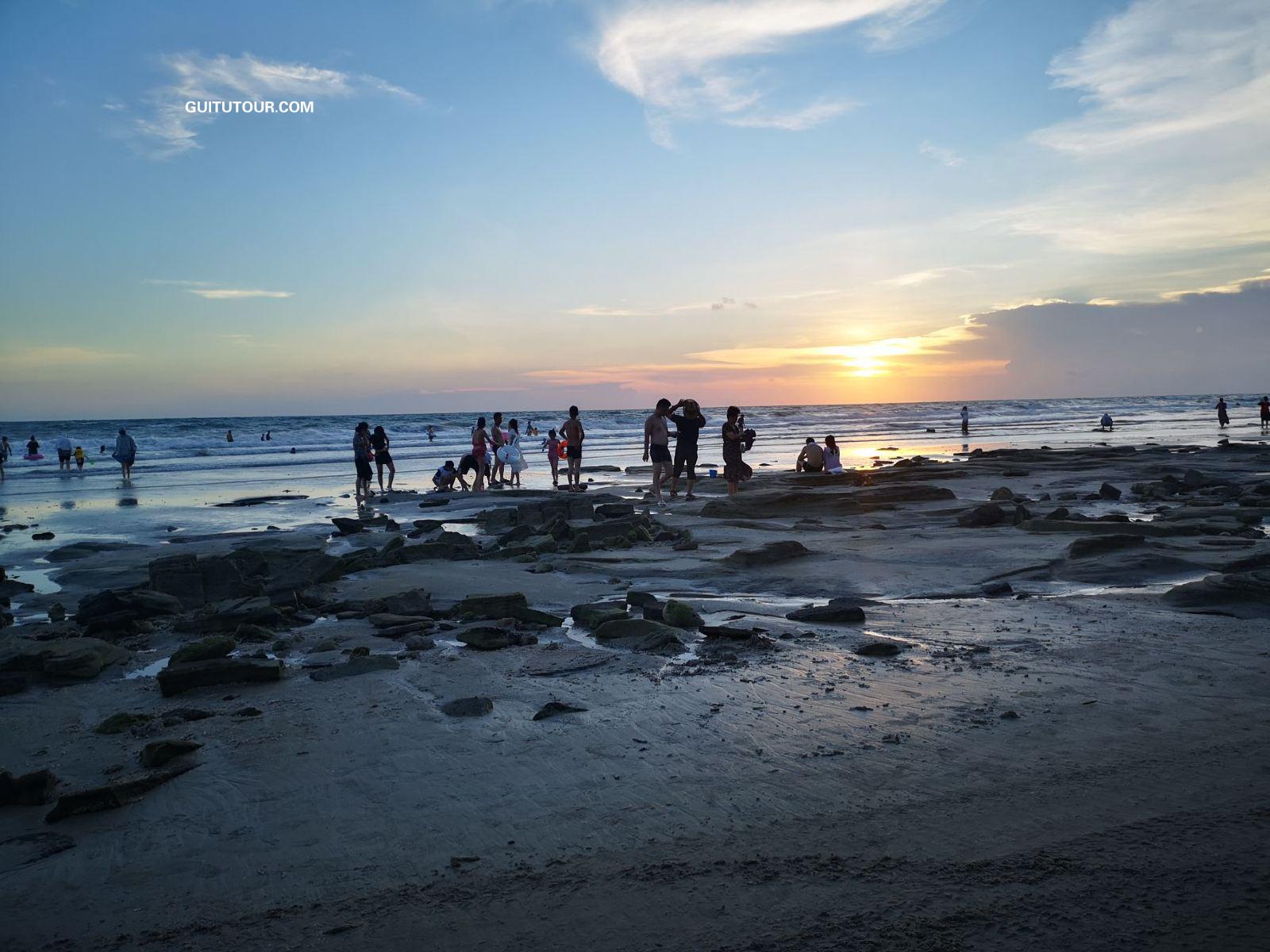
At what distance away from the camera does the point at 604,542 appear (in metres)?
12.6

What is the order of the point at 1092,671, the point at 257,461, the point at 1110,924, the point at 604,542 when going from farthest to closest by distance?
the point at 257,461 < the point at 604,542 < the point at 1092,671 < the point at 1110,924

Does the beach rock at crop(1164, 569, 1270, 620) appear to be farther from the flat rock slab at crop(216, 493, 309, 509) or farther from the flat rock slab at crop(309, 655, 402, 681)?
the flat rock slab at crop(216, 493, 309, 509)

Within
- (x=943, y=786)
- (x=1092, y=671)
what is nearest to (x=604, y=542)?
(x=1092, y=671)

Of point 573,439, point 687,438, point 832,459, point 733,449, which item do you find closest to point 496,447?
point 573,439

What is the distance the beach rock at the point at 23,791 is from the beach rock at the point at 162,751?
18.9 inches

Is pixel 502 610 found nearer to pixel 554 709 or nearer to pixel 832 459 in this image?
pixel 554 709

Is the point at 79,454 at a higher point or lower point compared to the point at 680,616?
higher

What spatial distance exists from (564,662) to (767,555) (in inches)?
182

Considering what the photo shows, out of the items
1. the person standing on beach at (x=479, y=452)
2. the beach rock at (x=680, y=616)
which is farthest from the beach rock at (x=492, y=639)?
the person standing on beach at (x=479, y=452)

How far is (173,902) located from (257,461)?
1764 inches

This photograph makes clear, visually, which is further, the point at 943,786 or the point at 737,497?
the point at 737,497

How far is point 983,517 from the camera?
1280 cm

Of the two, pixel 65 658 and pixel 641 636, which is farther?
pixel 641 636

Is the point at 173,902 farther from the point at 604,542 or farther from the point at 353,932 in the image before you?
the point at 604,542
